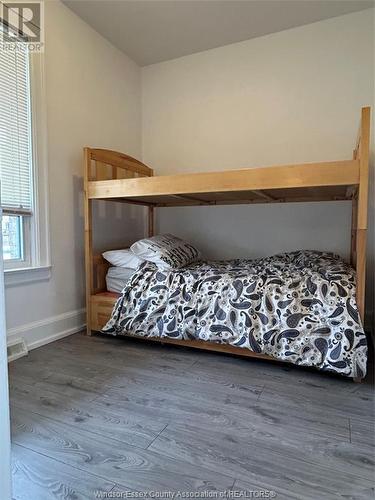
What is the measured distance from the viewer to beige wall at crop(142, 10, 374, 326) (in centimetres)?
239

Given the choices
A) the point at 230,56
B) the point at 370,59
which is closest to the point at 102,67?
the point at 230,56

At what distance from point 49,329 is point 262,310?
4.78ft

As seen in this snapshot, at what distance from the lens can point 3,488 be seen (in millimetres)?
643

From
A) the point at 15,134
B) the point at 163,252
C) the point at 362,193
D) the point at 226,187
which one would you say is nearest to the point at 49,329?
the point at 163,252

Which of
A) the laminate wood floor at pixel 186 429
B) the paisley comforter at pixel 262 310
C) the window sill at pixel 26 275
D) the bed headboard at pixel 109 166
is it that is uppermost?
the bed headboard at pixel 109 166

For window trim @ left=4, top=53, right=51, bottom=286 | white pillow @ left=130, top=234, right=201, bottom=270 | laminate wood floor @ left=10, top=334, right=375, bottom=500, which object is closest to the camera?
laminate wood floor @ left=10, top=334, right=375, bottom=500

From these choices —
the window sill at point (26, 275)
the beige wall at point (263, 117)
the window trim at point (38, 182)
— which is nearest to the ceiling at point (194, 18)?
the beige wall at point (263, 117)

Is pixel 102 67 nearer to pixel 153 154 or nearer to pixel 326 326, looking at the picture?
pixel 153 154

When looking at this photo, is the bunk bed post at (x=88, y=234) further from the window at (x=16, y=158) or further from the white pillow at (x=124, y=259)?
the window at (x=16, y=158)

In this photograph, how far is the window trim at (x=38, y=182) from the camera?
1.99 metres

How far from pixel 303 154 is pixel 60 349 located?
2.37 metres

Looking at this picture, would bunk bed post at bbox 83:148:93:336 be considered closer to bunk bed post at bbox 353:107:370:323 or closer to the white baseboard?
the white baseboard

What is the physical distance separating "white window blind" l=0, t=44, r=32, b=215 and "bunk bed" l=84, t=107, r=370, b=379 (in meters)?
0.38

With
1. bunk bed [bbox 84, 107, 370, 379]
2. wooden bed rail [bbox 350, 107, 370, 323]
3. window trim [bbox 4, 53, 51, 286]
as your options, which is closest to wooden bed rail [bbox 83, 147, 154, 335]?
bunk bed [bbox 84, 107, 370, 379]
